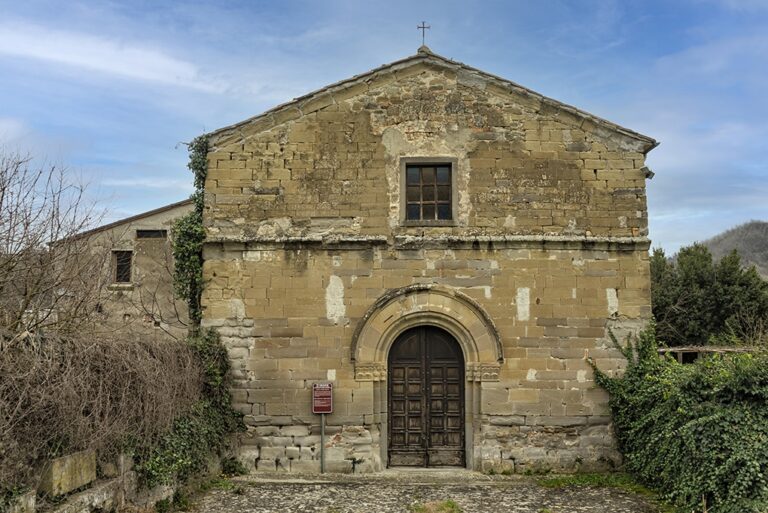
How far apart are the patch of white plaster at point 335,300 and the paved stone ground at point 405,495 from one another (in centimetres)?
255

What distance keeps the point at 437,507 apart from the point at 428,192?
16.7 ft

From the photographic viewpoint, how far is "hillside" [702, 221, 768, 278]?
52.2m

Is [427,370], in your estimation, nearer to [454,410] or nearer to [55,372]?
[454,410]

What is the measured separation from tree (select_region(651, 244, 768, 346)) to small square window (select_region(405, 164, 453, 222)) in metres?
16.5

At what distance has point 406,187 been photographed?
1082 cm

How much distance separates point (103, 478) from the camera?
23.1ft

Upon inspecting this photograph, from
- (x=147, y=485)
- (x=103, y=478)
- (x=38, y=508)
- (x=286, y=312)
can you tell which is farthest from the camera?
(x=286, y=312)

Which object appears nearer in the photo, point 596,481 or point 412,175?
point 596,481

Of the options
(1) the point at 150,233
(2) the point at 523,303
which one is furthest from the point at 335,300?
(1) the point at 150,233

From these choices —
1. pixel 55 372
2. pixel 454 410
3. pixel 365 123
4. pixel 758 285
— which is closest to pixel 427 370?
pixel 454 410

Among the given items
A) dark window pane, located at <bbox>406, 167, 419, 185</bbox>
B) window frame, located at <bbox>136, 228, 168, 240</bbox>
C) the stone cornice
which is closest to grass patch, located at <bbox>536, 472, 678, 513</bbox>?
the stone cornice

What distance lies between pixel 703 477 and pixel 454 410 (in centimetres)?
403

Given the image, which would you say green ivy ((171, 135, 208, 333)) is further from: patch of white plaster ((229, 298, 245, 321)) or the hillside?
the hillside

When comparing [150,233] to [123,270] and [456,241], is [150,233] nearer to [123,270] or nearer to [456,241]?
[123,270]
